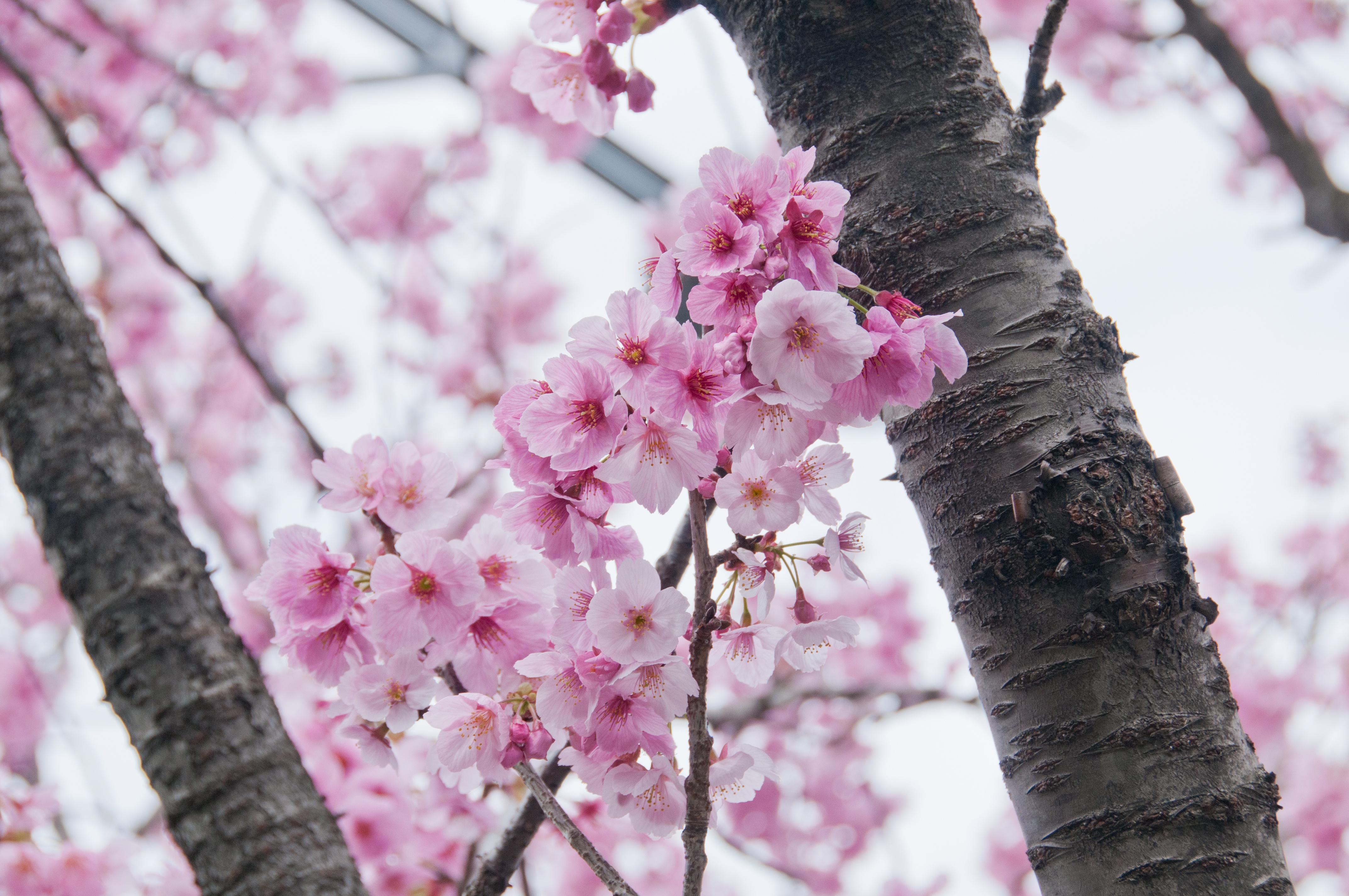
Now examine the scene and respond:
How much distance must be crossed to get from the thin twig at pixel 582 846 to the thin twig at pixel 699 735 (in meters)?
0.05

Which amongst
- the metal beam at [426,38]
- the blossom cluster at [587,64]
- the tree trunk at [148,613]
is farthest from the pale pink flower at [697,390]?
the metal beam at [426,38]

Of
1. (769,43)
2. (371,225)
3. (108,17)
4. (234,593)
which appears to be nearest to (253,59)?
(108,17)

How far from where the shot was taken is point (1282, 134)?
96.6 inches

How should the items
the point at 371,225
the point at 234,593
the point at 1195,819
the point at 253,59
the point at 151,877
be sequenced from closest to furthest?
the point at 1195,819 → the point at 151,877 → the point at 234,593 → the point at 253,59 → the point at 371,225

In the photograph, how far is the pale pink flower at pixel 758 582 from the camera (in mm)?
566

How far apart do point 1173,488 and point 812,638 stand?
0.29 m

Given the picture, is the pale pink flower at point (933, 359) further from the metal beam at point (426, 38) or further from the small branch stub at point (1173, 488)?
the metal beam at point (426, 38)

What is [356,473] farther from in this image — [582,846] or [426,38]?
[426,38]

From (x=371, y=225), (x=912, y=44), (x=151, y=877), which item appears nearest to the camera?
(x=912, y=44)

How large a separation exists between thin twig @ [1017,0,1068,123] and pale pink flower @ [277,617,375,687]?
0.72 metres

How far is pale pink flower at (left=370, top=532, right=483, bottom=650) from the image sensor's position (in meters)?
0.58

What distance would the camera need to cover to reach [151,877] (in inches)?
46.2

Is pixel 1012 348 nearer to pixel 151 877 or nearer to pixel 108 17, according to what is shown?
pixel 151 877

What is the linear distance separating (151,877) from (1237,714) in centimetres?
140
